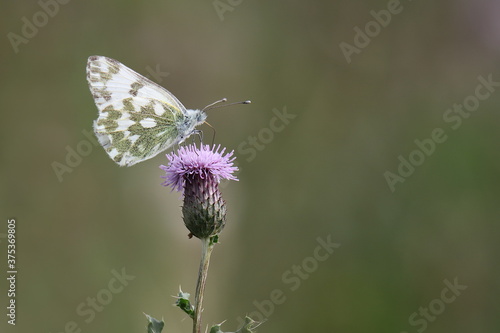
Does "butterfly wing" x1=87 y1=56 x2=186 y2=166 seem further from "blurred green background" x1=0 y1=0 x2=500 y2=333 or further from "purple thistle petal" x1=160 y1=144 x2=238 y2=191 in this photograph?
"blurred green background" x1=0 y1=0 x2=500 y2=333

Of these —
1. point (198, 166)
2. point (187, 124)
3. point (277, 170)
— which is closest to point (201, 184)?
point (198, 166)

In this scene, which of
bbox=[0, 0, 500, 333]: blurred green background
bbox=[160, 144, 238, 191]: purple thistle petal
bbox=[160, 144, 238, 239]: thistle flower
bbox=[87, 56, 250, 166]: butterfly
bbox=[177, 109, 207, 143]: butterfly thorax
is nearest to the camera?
bbox=[160, 144, 238, 239]: thistle flower

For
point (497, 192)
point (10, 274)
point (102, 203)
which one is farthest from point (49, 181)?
point (497, 192)

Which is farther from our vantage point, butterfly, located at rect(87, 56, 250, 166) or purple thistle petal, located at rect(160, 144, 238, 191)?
butterfly, located at rect(87, 56, 250, 166)

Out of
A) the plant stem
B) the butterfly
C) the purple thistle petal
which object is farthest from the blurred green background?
the plant stem

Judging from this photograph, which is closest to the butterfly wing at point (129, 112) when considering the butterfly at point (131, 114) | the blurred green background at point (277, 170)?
the butterfly at point (131, 114)

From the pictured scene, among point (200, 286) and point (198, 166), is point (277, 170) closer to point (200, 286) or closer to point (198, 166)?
point (198, 166)

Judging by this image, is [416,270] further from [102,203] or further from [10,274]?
[10,274]
